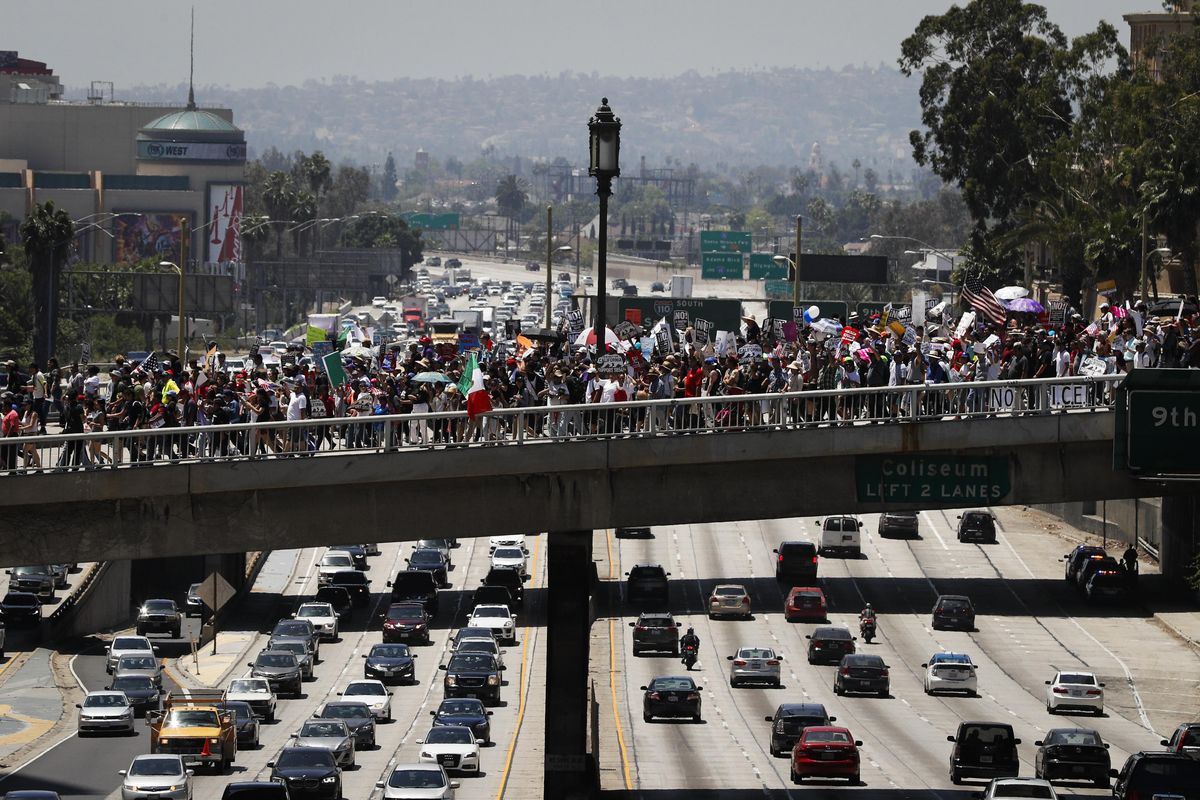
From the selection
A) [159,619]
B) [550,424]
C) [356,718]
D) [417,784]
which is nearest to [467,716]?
[356,718]

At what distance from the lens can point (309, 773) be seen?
143 feet

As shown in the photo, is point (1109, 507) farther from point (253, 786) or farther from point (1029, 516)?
point (253, 786)

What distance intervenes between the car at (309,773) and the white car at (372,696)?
13.5 m

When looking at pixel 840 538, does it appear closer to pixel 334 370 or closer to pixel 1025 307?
pixel 1025 307

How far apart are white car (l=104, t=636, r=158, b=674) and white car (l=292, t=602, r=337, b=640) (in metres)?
7.37

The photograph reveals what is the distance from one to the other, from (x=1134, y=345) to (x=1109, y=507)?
5502cm

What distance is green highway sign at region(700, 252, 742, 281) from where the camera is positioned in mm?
175512

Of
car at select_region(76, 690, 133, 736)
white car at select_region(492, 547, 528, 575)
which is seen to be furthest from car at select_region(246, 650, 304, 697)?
white car at select_region(492, 547, 528, 575)

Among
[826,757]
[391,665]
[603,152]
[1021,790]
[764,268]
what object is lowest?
[391,665]

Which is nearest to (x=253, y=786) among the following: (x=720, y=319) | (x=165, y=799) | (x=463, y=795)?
(x=165, y=799)

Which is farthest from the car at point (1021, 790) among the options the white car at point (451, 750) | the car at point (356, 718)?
the car at point (356, 718)

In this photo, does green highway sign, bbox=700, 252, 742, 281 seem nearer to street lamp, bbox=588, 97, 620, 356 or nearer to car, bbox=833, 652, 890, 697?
car, bbox=833, 652, 890, 697

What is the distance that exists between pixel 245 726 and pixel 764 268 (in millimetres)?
122346

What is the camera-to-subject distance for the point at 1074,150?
103312 millimetres
